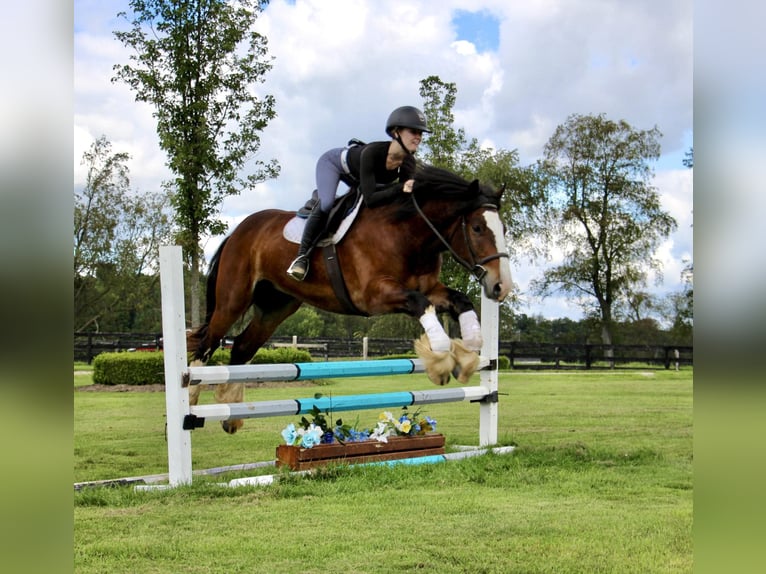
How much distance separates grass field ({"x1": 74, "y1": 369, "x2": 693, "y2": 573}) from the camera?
287cm

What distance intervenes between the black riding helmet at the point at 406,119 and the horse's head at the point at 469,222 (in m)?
0.32

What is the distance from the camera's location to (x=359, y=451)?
4.94 metres

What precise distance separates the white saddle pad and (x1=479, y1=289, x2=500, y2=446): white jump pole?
168 cm

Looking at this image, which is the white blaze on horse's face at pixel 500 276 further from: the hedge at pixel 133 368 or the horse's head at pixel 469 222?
the hedge at pixel 133 368

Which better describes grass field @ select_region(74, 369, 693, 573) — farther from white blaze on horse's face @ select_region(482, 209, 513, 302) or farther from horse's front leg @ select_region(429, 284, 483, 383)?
white blaze on horse's face @ select_region(482, 209, 513, 302)

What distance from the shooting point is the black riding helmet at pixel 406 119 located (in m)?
3.86

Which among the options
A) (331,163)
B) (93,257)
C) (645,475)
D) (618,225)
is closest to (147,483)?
(331,163)

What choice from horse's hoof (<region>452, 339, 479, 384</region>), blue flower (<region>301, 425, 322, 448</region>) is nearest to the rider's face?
horse's hoof (<region>452, 339, 479, 384</region>)
